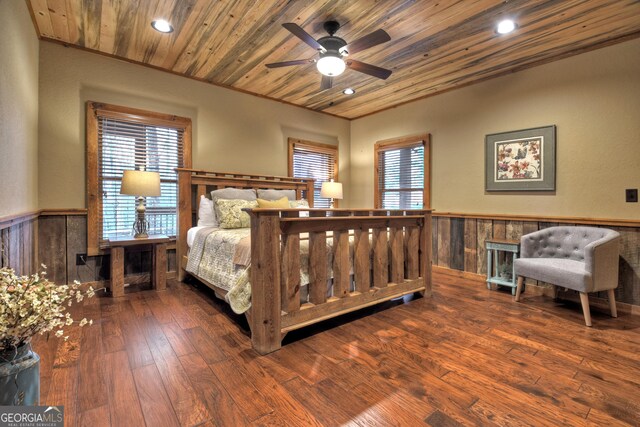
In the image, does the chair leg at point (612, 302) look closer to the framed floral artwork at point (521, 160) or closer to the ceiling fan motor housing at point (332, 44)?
the framed floral artwork at point (521, 160)

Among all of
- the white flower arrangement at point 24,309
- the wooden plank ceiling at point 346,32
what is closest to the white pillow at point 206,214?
the wooden plank ceiling at point 346,32

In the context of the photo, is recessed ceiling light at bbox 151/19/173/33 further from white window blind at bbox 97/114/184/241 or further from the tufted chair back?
the tufted chair back

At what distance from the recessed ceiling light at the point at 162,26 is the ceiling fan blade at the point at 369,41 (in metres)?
1.64

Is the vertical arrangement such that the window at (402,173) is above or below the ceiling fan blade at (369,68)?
below

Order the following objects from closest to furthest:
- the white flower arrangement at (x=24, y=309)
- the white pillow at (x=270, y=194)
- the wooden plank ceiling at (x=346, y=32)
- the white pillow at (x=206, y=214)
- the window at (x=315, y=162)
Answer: the white flower arrangement at (x=24, y=309), the wooden plank ceiling at (x=346, y=32), the white pillow at (x=206, y=214), the white pillow at (x=270, y=194), the window at (x=315, y=162)

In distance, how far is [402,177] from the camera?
5.07 m

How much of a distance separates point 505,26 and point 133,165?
4157mm

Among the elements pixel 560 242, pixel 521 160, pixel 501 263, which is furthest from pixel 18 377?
pixel 521 160

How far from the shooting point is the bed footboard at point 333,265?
2084 mm

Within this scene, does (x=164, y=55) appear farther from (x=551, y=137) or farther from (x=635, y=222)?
(x=635, y=222)

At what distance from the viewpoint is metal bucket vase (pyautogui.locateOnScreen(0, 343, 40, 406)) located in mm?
1021

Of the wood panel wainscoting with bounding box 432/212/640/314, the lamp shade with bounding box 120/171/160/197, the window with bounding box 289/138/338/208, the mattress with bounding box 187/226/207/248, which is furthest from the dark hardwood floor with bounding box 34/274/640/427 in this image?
the window with bounding box 289/138/338/208

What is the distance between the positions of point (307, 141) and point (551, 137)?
3.42 metres

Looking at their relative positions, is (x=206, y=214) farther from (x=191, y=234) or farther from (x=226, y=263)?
(x=226, y=263)
